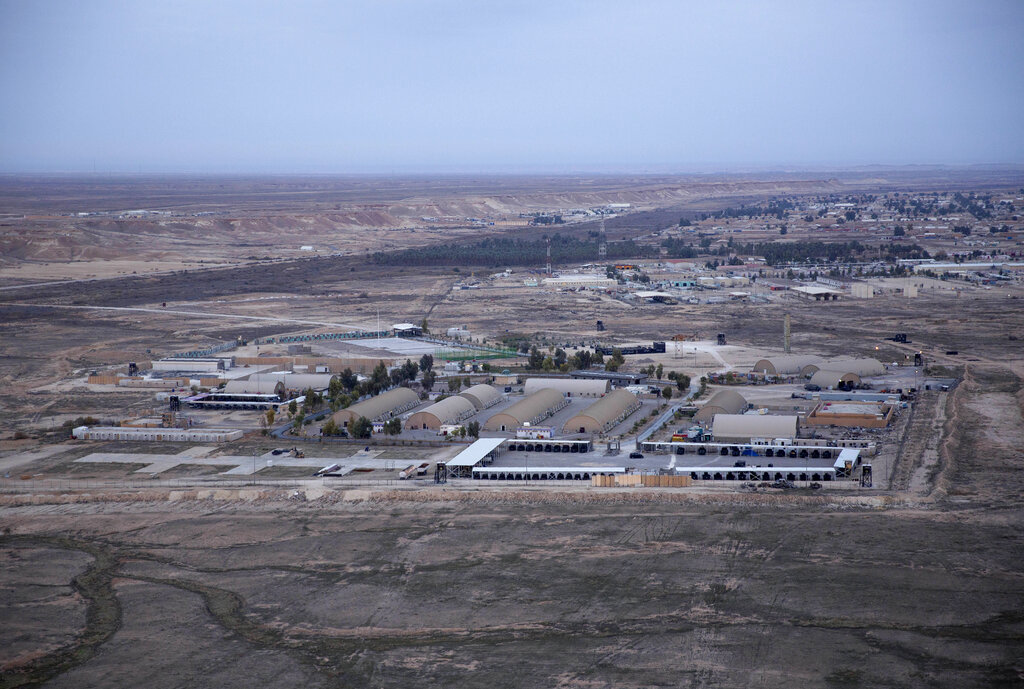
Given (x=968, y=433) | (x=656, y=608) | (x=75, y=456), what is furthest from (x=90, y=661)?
(x=968, y=433)

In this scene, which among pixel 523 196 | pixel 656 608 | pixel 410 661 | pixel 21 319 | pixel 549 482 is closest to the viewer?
pixel 410 661

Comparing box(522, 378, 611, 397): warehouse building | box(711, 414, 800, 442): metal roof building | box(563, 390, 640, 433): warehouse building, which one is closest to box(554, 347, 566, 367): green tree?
box(522, 378, 611, 397): warehouse building

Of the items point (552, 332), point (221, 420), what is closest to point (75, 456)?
point (221, 420)

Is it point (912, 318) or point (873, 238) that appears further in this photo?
point (873, 238)

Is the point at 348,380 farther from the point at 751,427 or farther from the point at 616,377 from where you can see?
the point at 751,427

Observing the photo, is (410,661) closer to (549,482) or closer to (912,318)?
(549,482)

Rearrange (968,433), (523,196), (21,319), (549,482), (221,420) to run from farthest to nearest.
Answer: (523,196) → (21,319) → (221,420) → (968,433) → (549,482)

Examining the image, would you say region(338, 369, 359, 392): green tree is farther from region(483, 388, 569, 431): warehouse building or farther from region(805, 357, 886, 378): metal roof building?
region(805, 357, 886, 378): metal roof building
